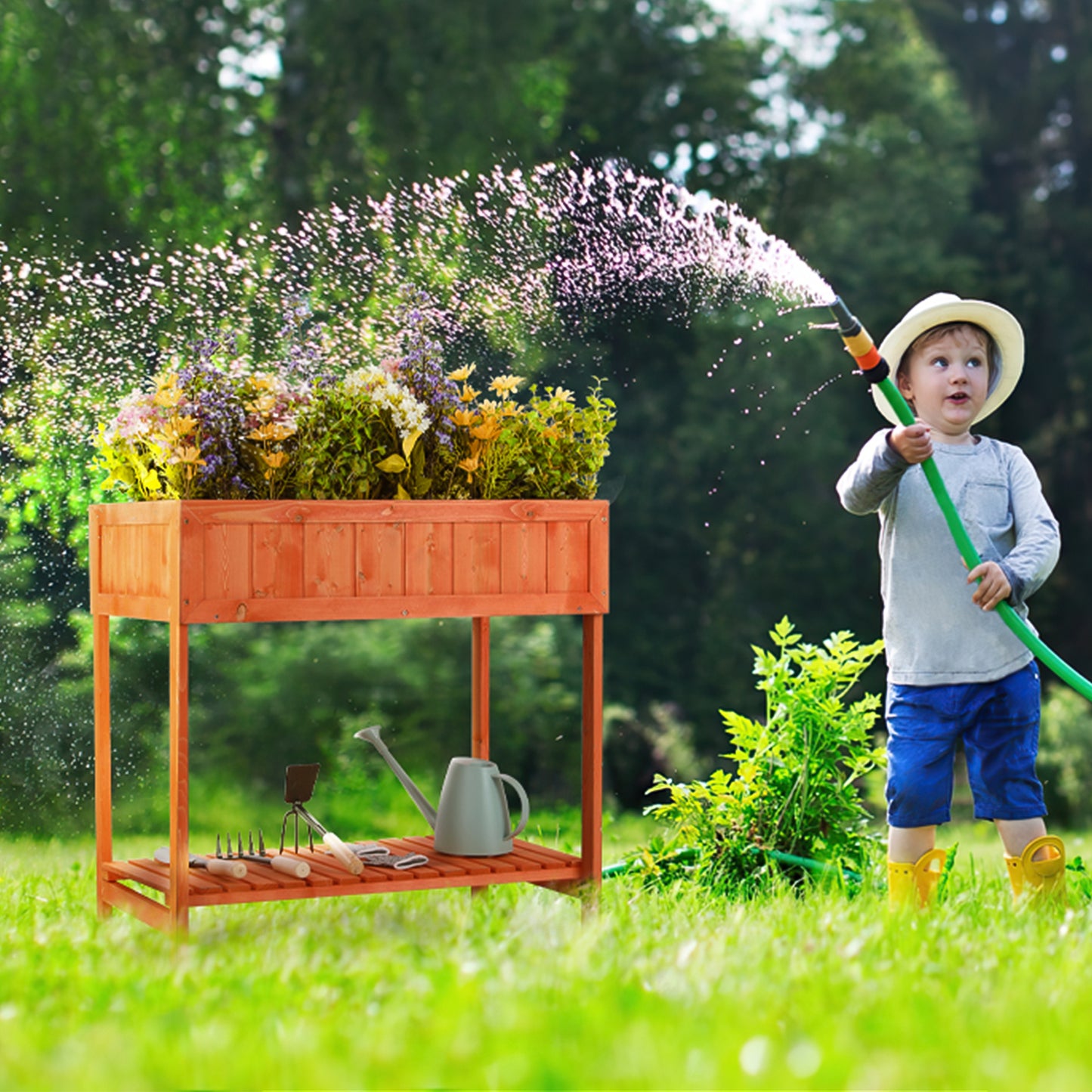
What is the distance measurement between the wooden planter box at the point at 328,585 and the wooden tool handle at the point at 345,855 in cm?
3

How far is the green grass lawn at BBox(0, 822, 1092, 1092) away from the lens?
1807mm

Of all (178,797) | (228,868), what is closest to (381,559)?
(178,797)

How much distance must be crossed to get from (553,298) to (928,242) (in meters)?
3.97

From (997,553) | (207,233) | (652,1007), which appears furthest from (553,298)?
(652,1007)

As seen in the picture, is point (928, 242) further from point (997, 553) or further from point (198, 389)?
point (198, 389)

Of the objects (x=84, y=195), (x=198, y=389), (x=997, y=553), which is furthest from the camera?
(x=84, y=195)

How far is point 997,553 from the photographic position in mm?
3137

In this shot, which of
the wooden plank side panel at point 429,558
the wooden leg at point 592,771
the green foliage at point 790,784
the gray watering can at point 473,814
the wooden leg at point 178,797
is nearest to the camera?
the wooden leg at point 178,797

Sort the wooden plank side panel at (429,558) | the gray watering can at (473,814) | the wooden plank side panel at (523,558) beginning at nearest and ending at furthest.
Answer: the wooden plank side panel at (429,558)
the wooden plank side panel at (523,558)
the gray watering can at (473,814)

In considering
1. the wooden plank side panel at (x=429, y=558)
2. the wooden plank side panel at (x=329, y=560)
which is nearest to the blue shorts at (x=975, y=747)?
the wooden plank side panel at (x=429, y=558)

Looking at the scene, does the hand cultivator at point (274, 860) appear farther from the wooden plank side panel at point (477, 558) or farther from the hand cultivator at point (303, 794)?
the wooden plank side panel at point (477, 558)

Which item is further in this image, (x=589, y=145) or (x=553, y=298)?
(x=589, y=145)

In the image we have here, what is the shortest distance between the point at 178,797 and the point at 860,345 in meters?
1.64

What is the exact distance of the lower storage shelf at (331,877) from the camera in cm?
270
